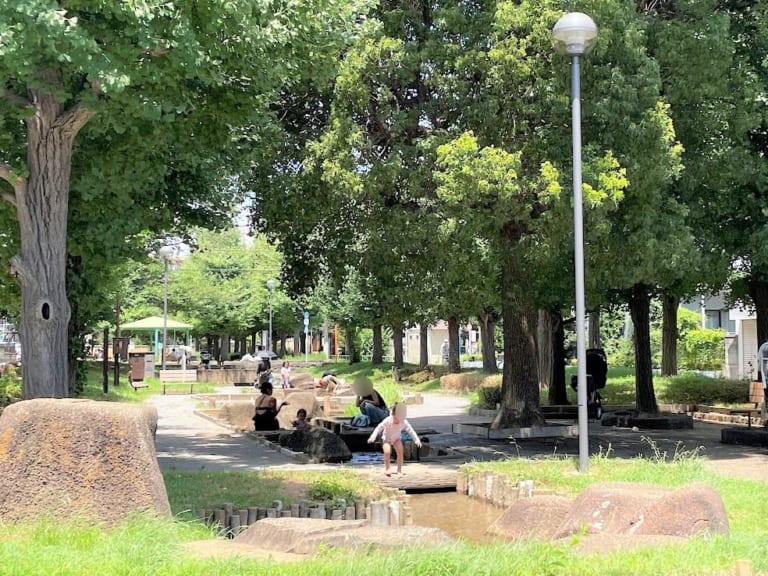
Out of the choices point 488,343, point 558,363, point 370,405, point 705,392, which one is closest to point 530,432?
point 370,405

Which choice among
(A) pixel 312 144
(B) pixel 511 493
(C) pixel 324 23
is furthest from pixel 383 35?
(B) pixel 511 493

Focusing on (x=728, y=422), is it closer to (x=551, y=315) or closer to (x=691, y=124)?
(x=551, y=315)

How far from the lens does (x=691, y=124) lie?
1775cm

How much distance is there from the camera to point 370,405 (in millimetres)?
19500

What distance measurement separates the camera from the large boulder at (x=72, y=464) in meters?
8.09

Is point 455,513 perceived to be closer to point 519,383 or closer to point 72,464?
point 72,464

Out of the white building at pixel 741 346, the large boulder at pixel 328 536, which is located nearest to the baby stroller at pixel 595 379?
the white building at pixel 741 346

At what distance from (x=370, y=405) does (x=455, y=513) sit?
23.5 ft

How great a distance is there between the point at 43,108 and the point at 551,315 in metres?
18.4

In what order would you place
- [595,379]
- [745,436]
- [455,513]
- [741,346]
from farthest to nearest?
[741,346] < [595,379] < [745,436] < [455,513]

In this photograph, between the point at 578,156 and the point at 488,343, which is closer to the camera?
the point at 578,156

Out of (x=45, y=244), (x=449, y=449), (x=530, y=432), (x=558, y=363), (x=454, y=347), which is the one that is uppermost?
(x=45, y=244)

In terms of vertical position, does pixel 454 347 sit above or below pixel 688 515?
above

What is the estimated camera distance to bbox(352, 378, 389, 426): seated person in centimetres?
1939
